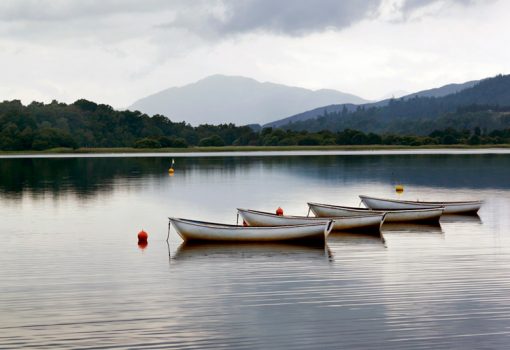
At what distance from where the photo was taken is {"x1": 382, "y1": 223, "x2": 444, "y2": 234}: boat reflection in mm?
43500

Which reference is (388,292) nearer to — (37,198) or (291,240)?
(291,240)

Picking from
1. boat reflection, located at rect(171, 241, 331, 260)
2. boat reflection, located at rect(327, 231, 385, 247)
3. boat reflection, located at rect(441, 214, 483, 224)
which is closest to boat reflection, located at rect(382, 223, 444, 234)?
boat reflection, located at rect(327, 231, 385, 247)

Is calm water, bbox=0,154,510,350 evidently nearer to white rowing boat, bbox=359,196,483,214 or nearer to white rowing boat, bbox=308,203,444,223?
white rowing boat, bbox=308,203,444,223

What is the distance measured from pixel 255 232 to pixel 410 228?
12.9 metres

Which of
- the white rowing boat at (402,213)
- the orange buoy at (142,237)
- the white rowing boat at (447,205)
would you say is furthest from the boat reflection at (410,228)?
the orange buoy at (142,237)

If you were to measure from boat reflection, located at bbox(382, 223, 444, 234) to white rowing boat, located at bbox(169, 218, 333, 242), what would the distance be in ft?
24.5

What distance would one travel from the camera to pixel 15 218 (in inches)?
2019

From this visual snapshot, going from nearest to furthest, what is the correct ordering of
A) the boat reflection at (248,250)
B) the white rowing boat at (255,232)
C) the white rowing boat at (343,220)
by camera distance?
1. the boat reflection at (248,250)
2. the white rowing boat at (255,232)
3. the white rowing boat at (343,220)

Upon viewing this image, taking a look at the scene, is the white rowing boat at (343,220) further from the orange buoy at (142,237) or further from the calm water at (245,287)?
the orange buoy at (142,237)

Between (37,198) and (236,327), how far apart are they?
164ft

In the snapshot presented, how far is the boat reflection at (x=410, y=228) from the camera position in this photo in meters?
43.5

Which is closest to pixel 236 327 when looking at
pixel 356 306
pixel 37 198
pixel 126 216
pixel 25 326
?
pixel 356 306

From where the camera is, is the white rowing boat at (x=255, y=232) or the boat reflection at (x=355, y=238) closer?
the white rowing boat at (x=255, y=232)

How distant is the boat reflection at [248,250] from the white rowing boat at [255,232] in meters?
0.35
